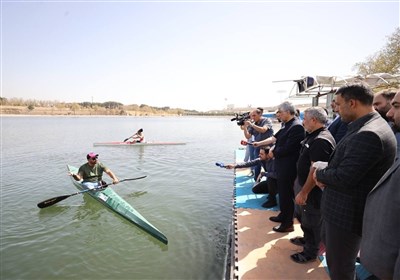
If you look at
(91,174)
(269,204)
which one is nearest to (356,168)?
(269,204)

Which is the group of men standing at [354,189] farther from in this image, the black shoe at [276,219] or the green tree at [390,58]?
the green tree at [390,58]

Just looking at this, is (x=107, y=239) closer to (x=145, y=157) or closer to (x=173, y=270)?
(x=173, y=270)

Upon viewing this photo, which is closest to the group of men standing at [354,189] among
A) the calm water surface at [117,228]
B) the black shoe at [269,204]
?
the black shoe at [269,204]

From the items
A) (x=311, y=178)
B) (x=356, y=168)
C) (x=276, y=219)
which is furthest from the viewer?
(x=276, y=219)

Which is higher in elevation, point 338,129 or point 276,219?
point 338,129

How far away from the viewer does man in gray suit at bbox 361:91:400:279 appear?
4.79 ft

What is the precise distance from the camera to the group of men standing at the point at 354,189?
5.04 ft

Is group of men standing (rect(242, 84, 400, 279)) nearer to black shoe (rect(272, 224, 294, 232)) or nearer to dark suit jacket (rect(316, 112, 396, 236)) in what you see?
dark suit jacket (rect(316, 112, 396, 236))

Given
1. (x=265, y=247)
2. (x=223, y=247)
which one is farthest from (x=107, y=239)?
(x=265, y=247)

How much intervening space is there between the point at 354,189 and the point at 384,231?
60 cm

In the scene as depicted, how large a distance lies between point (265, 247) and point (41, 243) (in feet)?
17.7

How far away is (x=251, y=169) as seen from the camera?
8.59 m

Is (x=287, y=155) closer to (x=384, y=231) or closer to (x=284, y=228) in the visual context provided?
(x=284, y=228)

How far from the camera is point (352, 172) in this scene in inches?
77.9
